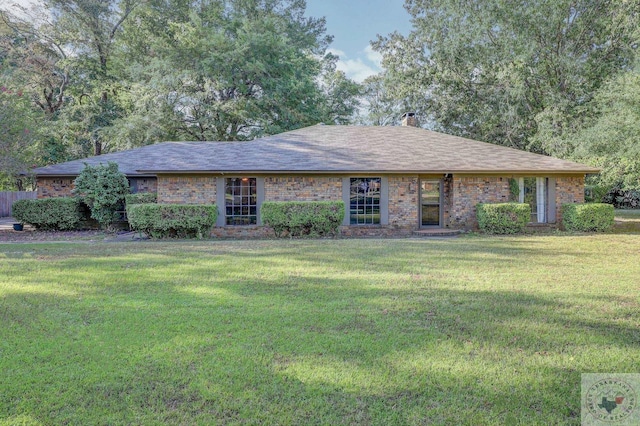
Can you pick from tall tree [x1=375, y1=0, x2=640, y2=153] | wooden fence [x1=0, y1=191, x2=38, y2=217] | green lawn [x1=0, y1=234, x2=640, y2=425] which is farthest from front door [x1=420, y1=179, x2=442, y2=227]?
wooden fence [x1=0, y1=191, x2=38, y2=217]

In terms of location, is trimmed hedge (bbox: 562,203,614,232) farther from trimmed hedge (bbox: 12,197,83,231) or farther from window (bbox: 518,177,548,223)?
trimmed hedge (bbox: 12,197,83,231)

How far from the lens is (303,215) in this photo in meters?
11.5

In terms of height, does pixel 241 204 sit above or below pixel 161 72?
below

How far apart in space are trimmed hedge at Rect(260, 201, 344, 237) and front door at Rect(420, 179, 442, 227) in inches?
139

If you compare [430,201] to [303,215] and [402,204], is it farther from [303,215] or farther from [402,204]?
[303,215]

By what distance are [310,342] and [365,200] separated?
9901mm

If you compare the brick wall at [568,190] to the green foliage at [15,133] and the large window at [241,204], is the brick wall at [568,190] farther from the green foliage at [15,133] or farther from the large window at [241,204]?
the green foliage at [15,133]

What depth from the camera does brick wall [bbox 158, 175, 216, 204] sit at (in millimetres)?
13000

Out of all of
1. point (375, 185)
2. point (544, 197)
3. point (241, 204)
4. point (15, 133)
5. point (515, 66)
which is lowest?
point (241, 204)

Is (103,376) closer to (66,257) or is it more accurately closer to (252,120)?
(66,257)

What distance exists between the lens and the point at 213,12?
23.6m

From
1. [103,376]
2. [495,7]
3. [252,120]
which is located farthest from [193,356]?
[495,7]

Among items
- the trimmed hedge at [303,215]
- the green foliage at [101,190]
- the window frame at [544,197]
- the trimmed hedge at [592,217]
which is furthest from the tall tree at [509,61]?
the green foliage at [101,190]

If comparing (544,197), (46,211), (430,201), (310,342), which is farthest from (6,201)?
(544,197)
